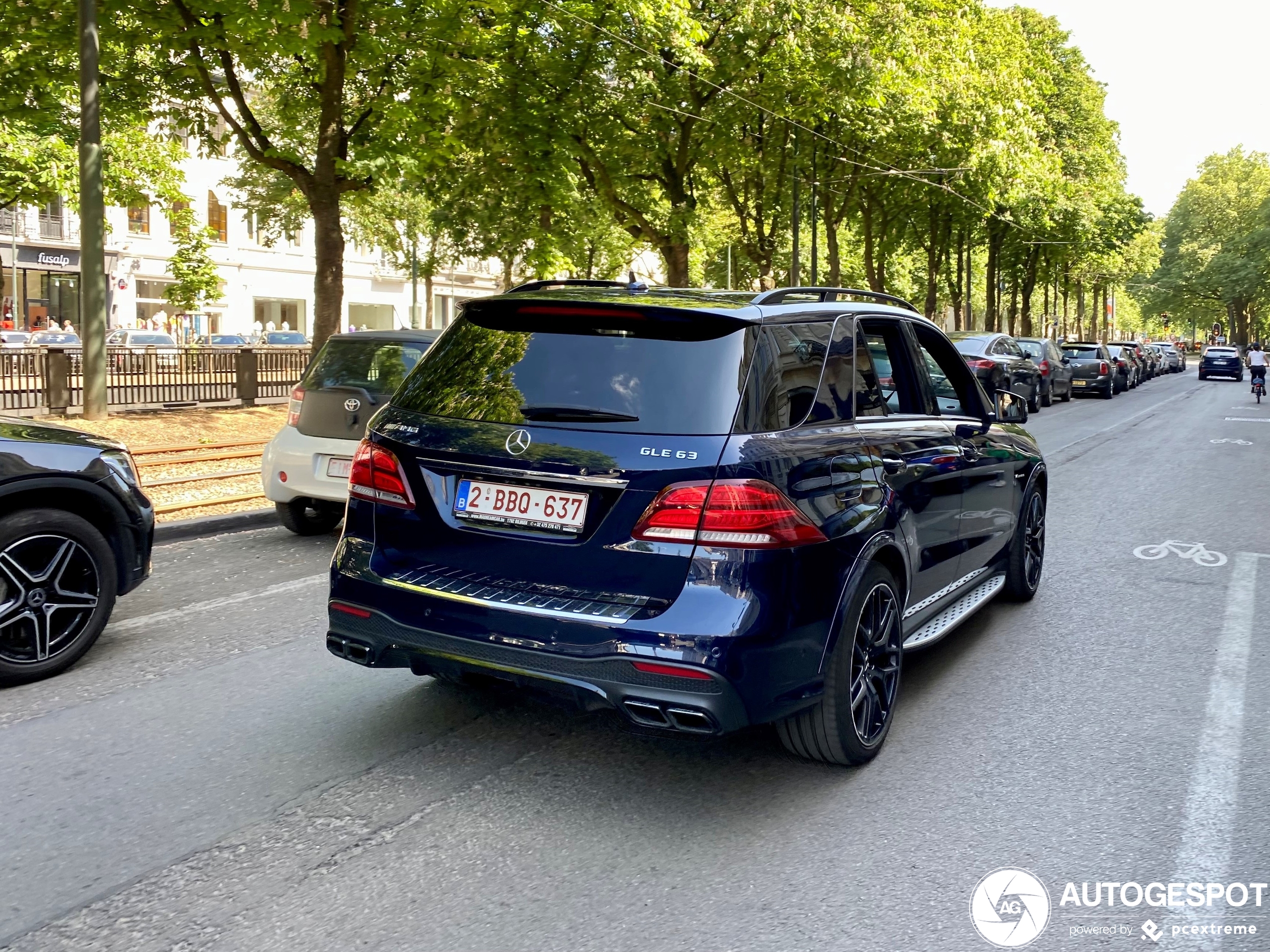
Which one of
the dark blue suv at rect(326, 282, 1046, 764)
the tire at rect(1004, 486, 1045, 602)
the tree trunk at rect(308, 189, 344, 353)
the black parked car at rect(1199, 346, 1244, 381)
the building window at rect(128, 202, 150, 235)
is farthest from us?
the black parked car at rect(1199, 346, 1244, 381)

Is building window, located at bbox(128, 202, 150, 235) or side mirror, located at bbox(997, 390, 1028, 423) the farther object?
building window, located at bbox(128, 202, 150, 235)

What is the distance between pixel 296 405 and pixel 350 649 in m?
5.31

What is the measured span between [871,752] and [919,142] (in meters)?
31.2

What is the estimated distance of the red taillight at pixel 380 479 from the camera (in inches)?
167

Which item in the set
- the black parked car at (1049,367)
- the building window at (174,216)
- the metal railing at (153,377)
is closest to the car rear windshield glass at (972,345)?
the black parked car at (1049,367)

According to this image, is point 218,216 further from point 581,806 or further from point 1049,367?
point 581,806

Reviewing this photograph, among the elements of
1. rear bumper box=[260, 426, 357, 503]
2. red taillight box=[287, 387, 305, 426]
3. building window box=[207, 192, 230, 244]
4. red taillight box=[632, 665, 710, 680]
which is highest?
building window box=[207, 192, 230, 244]

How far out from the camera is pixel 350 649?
423cm

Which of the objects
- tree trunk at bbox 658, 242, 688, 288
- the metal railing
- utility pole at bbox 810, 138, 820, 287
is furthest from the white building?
the metal railing

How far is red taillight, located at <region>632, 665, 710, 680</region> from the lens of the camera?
3.66 m

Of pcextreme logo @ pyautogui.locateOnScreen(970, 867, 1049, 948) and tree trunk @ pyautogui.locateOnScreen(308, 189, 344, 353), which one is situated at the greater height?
tree trunk @ pyautogui.locateOnScreen(308, 189, 344, 353)

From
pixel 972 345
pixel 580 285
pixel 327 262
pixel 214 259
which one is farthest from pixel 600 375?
pixel 214 259

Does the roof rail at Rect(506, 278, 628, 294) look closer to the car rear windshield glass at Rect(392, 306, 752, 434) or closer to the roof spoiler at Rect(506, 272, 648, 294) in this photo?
the roof spoiler at Rect(506, 272, 648, 294)

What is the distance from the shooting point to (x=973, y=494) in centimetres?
574
